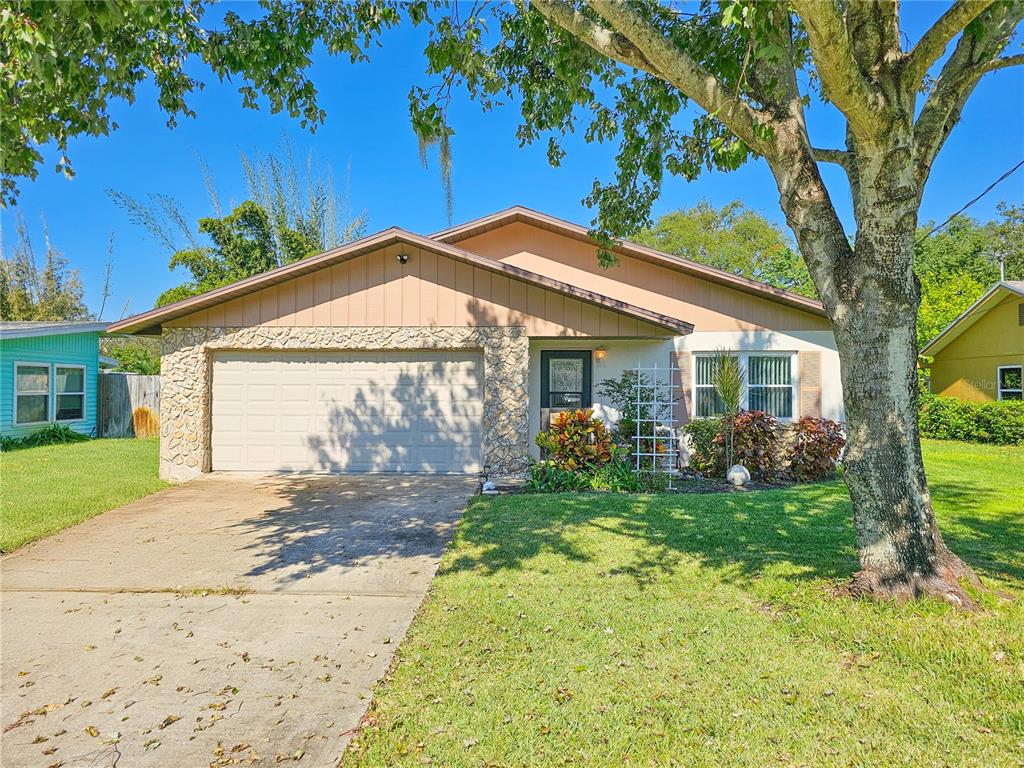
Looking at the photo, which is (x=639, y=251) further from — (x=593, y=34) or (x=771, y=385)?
(x=593, y=34)

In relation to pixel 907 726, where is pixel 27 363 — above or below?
above

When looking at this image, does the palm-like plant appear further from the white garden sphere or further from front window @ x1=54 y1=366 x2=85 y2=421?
front window @ x1=54 y1=366 x2=85 y2=421

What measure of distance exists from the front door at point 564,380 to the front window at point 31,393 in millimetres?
13590

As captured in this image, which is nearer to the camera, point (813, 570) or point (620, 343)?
point (813, 570)

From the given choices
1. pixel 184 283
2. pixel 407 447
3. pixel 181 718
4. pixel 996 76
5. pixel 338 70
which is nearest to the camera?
pixel 181 718

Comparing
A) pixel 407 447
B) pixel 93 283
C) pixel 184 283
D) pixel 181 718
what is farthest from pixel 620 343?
pixel 93 283

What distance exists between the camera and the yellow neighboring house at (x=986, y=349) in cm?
1641

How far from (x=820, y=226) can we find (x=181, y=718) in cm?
514

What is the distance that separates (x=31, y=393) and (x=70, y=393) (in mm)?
1175

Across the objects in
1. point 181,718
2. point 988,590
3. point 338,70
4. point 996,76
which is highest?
point 338,70

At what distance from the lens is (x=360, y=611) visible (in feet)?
13.7

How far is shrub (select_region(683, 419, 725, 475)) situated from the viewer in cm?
993

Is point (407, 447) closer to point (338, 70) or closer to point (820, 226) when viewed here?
point (338, 70)

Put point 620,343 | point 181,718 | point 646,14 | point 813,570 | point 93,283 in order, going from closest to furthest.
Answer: point 181,718 → point 813,570 → point 646,14 → point 620,343 → point 93,283
